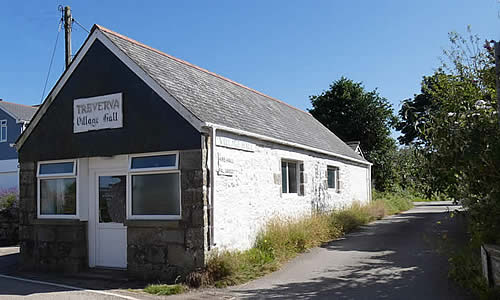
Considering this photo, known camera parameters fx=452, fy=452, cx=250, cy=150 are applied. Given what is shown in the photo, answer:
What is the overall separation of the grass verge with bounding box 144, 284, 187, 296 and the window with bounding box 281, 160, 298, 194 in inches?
201

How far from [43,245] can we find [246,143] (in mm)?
5507

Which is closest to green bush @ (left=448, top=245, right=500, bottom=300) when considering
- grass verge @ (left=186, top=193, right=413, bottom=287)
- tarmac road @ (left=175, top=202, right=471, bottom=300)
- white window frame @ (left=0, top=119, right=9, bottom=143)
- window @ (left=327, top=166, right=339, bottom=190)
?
tarmac road @ (left=175, top=202, right=471, bottom=300)

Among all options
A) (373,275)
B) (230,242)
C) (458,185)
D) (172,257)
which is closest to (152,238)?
(172,257)

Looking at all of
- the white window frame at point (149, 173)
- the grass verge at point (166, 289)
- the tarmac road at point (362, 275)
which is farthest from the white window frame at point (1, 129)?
the grass verge at point (166, 289)

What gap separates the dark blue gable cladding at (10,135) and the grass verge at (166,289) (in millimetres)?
23530

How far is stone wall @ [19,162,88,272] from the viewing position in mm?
10469

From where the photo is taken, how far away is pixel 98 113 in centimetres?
1039

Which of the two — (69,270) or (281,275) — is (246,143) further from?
(69,270)

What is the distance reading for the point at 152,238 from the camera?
30.6 feet

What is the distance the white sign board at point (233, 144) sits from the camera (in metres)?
9.41

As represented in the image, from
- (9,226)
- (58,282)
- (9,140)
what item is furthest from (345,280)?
(9,140)

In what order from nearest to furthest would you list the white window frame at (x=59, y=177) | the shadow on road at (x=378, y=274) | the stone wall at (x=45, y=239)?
the shadow on road at (x=378, y=274)
the stone wall at (x=45, y=239)
the white window frame at (x=59, y=177)

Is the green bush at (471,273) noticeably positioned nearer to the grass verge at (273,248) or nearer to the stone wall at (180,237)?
the grass verge at (273,248)

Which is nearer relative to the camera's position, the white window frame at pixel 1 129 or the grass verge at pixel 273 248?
the grass verge at pixel 273 248
